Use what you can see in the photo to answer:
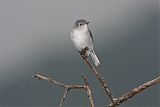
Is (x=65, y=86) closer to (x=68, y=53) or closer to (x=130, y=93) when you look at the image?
(x=130, y=93)

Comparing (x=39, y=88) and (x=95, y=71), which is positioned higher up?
(x=39, y=88)

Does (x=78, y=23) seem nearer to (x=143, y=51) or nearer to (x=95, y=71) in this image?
(x=95, y=71)

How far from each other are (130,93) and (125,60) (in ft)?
224

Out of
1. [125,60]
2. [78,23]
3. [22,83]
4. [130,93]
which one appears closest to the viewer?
[130,93]

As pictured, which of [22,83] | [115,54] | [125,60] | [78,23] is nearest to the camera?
[78,23]

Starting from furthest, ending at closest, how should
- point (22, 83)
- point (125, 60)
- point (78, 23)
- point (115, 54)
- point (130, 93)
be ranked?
point (115, 54) → point (125, 60) → point (22, 83) → point (78, 23) → point (130, 93)

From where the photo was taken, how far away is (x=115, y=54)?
76.6m

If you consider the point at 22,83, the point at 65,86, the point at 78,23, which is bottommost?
the point at 65,86

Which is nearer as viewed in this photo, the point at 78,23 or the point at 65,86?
the point at 65,86

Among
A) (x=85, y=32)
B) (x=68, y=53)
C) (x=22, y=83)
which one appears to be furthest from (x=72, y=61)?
(x=85, y=32)

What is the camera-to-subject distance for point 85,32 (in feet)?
29.9

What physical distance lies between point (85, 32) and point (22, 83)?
55.3 m

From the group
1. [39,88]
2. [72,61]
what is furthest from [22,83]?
[72,61]

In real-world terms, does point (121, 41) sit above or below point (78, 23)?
above
